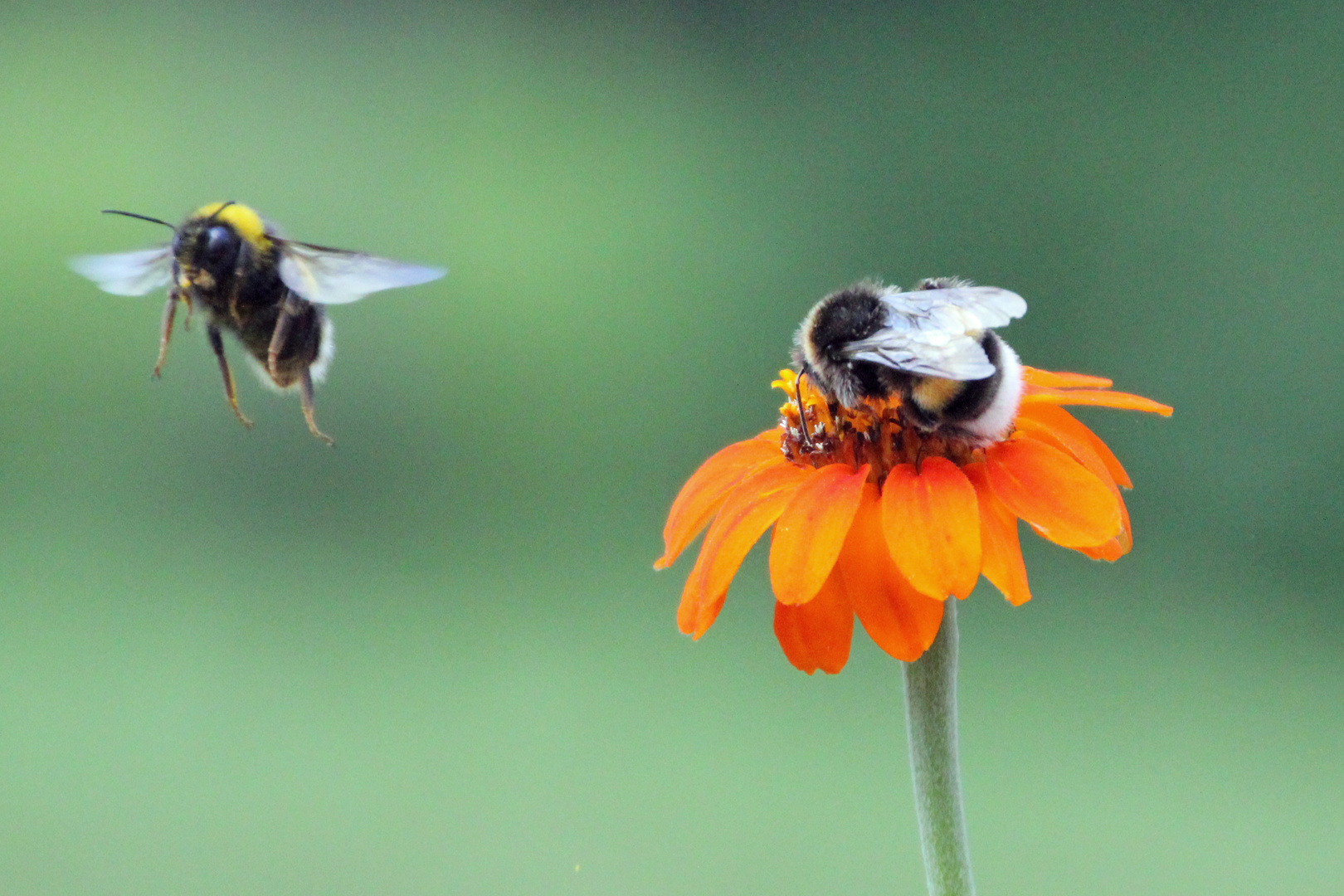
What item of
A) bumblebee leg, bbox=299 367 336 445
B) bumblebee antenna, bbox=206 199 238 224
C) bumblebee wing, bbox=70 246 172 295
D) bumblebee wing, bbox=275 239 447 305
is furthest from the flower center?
bumblebee wing, bbox=70 246 172 295

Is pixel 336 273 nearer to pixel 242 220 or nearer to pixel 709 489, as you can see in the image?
pixel 242 220

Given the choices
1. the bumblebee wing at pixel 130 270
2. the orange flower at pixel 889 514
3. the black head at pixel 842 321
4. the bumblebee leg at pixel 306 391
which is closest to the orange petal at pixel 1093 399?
the orange flower at pixel 889 514

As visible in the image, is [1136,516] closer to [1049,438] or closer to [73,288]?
[1049,438]

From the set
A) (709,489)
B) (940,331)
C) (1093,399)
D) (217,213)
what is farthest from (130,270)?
(1093,399)

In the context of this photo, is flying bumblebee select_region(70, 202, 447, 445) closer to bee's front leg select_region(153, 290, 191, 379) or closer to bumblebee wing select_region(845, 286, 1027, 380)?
bee's front leg select_region(153, 290, 191, 379)

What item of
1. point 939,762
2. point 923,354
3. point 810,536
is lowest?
point 939,762

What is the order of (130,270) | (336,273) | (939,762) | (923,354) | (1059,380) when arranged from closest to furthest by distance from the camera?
(939,762), (923,354), (1059,380), (336,273), (130,270)
